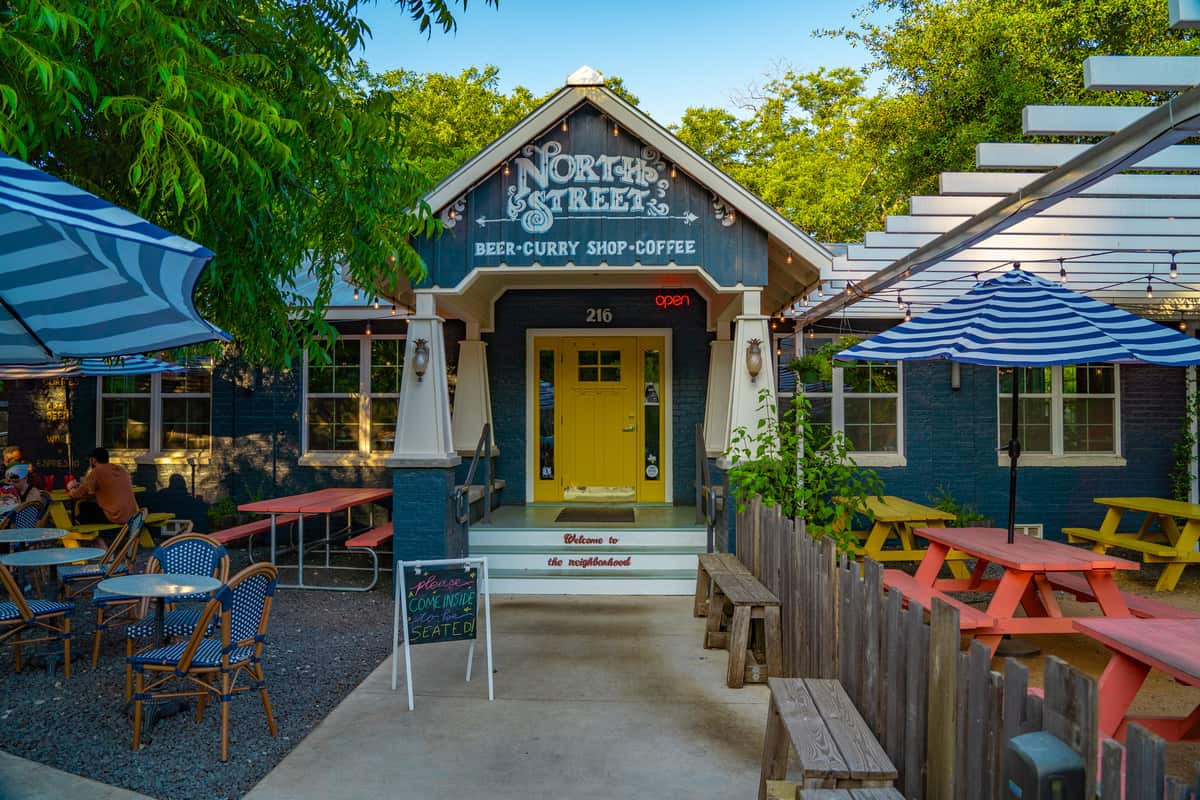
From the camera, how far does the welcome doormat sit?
973 cm

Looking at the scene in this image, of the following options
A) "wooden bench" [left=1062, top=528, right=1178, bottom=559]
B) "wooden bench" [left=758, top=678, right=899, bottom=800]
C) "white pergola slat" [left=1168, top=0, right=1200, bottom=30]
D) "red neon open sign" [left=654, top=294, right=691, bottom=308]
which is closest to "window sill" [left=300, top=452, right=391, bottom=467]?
"red neon open sign" [left=654, top=294, right=691, bottom=308]

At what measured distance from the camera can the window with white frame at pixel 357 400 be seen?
1194 cm

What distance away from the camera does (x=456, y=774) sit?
14.0ft

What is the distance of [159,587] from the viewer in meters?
5.02

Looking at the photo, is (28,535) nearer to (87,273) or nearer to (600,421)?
(87,273)

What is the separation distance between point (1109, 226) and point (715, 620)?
498cm

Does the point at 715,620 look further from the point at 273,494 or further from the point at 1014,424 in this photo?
the point at 273,494

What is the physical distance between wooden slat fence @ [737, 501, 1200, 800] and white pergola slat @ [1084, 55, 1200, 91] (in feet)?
9.39

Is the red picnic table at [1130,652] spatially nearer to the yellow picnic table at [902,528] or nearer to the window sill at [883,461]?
the yellow picnic table at [902,528]

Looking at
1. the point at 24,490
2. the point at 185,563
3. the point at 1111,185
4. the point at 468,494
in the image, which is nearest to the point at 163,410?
the point at 24,490

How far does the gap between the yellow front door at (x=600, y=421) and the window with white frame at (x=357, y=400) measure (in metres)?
2.30

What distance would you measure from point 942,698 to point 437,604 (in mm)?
3464

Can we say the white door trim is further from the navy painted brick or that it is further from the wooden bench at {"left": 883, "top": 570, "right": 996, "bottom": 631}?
the wooden bench at {"left": 883, "top": 570, "right": 996, "bottom": 631}

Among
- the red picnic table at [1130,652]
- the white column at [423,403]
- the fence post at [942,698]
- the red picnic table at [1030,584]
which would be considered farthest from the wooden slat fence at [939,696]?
the white column at [423,403]
